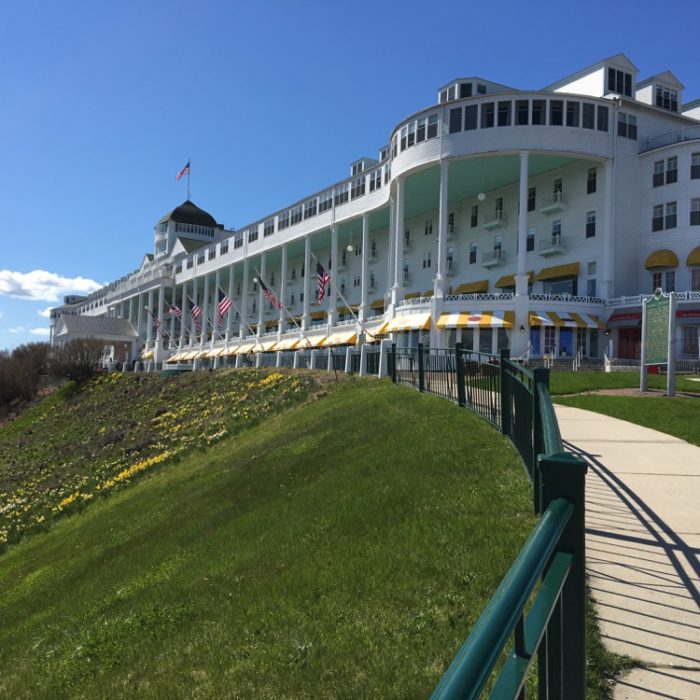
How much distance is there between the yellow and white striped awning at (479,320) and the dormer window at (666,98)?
19.5m

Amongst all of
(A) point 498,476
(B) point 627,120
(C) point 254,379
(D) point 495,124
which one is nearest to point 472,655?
(A) point 498,476

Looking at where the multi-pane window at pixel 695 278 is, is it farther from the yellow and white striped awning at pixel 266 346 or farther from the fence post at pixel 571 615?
the fence post at pixel 571 615

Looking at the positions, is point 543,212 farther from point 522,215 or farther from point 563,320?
point 563,320

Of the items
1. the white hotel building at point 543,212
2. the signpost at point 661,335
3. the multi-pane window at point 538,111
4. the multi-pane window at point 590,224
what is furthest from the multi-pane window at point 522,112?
the signpost at point 661,335

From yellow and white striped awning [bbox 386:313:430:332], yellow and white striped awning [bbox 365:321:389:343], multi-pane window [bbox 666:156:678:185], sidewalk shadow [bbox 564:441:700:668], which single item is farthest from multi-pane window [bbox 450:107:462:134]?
sidewalk shadow [bbox 564:441:700:668]

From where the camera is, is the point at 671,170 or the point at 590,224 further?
the point at 590,224

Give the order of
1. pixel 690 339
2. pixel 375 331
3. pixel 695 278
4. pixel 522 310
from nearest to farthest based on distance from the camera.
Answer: pixel 690 339 → pixel 695 278 → pixel 522 310 → pixel 375 331

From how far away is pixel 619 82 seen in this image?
143 ft

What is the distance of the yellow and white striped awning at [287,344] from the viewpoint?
5710 cm

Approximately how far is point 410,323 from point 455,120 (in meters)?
13.0

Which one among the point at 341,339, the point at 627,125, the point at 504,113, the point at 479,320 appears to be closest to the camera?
the point at 479,320

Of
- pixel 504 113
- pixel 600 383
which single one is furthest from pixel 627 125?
pixel 600 383

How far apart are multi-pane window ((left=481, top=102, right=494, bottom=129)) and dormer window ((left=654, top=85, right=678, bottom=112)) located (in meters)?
12.9

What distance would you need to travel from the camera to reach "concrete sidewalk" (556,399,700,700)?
3846 millimetres
